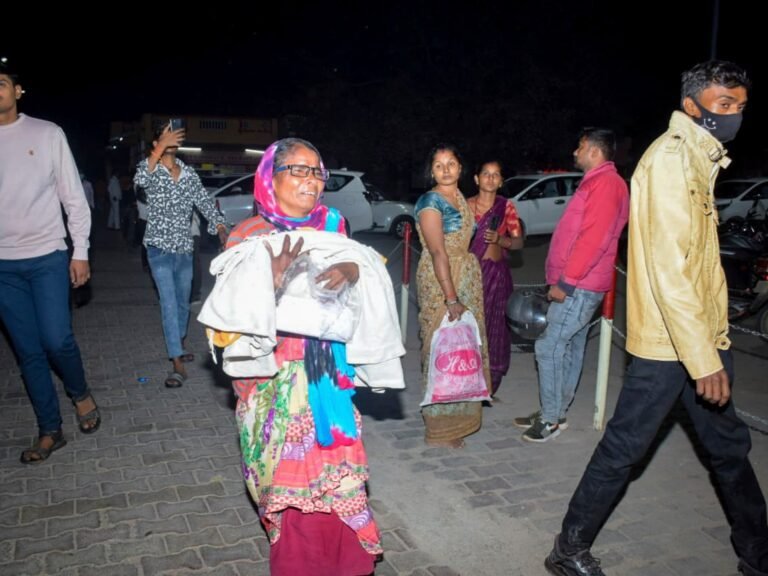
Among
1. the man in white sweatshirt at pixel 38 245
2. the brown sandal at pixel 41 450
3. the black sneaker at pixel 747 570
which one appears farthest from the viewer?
the brown sandal at pixel 41 450

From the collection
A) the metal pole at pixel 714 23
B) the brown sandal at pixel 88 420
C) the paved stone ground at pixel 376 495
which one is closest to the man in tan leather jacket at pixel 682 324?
the paved stone ground at pixel 376 495

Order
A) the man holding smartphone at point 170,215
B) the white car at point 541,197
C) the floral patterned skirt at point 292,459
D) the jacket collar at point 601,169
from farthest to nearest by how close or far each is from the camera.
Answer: the white car at point 541,197, the man holding smartphone at point 170,215, the jacket collar at point 601,169, the floral patterned skirt at point 292,459

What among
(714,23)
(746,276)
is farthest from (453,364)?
(714,23)

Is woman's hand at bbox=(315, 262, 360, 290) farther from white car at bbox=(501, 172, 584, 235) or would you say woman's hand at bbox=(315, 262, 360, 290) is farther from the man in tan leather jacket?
white car at bbox=(501, 172, 584, 235)

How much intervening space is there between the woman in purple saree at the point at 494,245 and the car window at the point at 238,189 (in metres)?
11.9

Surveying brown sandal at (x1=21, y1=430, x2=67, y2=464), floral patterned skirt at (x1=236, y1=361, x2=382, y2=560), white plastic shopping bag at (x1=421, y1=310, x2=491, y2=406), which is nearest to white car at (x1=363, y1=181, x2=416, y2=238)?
white plastic shopping bag at (x1=421, y1=310, x2=491, y2=406)

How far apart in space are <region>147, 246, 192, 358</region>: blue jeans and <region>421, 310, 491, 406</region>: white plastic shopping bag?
242cm

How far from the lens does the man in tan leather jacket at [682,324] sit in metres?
2.82

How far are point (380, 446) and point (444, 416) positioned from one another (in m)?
0.49

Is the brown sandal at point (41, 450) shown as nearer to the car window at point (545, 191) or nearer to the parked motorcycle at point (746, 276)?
the parked motorcycle at point (746, 276)

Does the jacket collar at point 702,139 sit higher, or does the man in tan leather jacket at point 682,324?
the jacket collar at point 702,139

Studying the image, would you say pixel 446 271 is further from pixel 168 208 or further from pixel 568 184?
pixel 568 184

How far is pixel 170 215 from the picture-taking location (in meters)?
5.81

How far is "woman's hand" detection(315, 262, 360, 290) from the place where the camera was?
2629 mm
